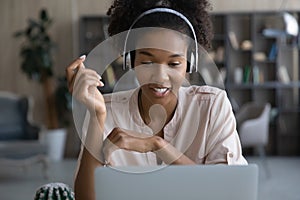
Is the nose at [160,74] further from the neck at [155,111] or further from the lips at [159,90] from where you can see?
the neck at [155,111]

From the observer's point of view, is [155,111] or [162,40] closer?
[162,40]

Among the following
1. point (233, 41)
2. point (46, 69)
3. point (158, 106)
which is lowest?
point (46, 69)

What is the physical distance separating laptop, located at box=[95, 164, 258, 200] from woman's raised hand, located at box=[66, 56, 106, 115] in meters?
0.20

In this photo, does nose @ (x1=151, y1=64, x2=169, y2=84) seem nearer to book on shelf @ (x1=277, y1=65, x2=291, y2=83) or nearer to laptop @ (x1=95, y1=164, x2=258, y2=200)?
laptop @ (x1=95, y1=164, x2=258, y2=200)

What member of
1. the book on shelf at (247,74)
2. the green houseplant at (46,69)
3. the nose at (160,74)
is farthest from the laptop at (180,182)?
the book on shelf at (247,74)

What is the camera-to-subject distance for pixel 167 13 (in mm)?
1422

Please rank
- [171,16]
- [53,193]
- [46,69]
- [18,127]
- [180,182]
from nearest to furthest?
1. [180,182]
2. [53,193]
3. [171,16]
4. [18,127]
5. [46,69]

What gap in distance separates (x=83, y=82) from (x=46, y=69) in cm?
680

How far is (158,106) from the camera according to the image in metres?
1.48

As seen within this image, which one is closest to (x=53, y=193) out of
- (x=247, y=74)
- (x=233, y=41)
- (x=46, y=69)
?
(x=46, y=69)

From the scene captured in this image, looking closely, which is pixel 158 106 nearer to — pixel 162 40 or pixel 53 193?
pixel 162 40

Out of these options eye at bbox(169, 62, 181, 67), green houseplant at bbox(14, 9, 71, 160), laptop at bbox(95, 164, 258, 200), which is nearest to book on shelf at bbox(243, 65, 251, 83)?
green houseplant at bbox(14, 9, 71, 160)

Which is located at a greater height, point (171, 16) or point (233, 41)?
point (171, 16)

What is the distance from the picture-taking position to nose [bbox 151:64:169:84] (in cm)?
131
